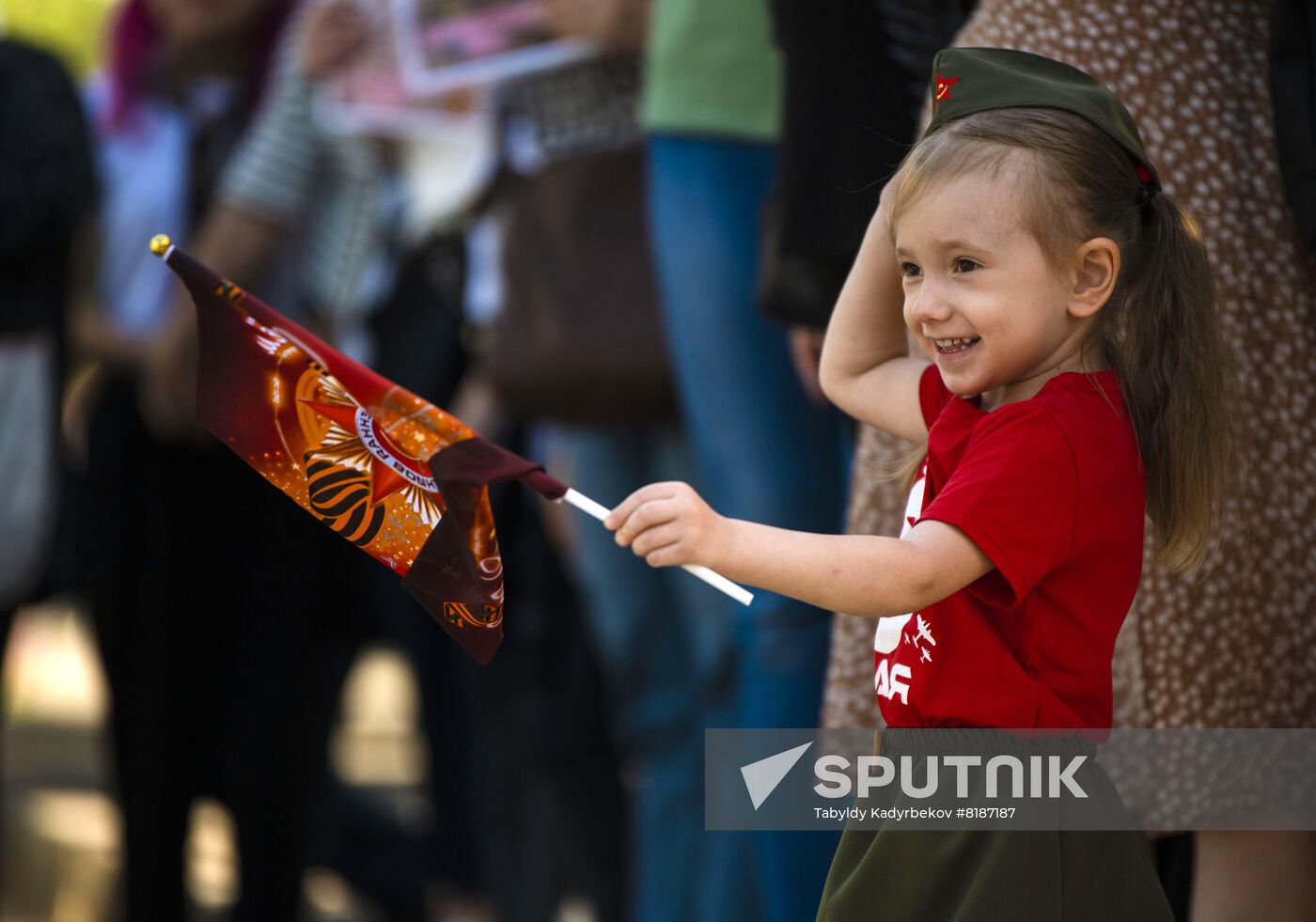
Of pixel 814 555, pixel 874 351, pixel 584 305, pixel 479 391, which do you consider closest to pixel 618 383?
pixel 584 305

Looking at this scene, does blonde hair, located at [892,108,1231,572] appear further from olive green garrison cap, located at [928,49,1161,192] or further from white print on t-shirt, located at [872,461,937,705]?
white print on t-shirt, located at [872,461,937,705]

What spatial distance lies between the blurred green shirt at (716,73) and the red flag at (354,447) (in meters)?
1.03

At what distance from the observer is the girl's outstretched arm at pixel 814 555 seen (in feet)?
4.83

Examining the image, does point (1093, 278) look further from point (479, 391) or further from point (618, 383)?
point (479, 391)

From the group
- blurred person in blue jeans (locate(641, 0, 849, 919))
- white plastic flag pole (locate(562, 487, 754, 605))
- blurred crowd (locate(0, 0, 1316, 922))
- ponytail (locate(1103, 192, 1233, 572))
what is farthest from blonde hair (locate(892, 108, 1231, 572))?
blurred person in blue jeans (locate(641, 0, 849, 919))

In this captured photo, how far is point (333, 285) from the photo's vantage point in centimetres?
358

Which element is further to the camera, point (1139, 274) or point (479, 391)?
point (479, 391)

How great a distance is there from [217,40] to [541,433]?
3.51 feet

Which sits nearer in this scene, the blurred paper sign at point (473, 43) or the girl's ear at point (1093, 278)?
the girl's ear at point (1093, 278)

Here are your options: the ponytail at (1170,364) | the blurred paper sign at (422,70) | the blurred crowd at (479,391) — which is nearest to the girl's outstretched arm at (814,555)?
the ponytail at (1170,364)

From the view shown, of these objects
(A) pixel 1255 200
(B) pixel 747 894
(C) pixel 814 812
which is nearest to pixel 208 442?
(B) pixel 747 894

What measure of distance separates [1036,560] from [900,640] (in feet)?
0.69

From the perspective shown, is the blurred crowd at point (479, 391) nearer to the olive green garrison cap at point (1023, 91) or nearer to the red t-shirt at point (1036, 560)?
the olive green garrison cap at point (1023, 91)

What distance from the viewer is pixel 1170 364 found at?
1606 mm
